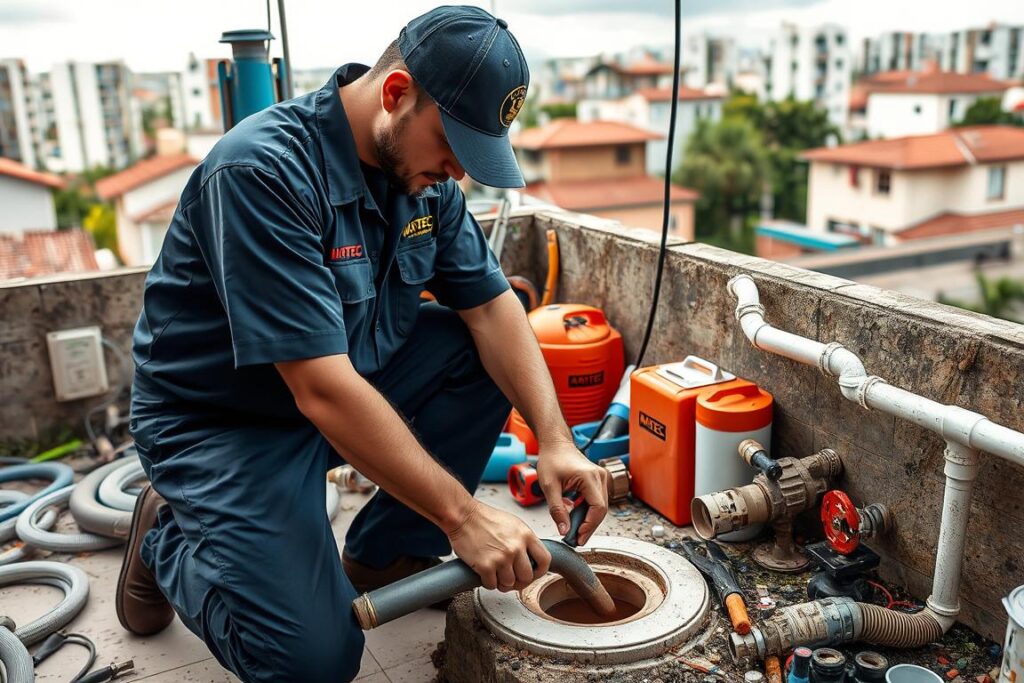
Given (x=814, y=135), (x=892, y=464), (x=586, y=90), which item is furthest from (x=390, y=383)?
(x=586, y=90)

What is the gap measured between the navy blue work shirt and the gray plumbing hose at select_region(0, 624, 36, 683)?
2.31 feet

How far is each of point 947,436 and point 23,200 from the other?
34.6 m

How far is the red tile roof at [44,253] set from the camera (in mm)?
22031

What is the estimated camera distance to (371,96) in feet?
6.24

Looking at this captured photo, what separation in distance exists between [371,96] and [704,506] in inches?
53.4

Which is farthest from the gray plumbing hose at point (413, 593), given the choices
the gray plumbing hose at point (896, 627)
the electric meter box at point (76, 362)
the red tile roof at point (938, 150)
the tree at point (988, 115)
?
the tree at point (988, 115)

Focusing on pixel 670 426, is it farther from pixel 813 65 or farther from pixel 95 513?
pixel 813 65

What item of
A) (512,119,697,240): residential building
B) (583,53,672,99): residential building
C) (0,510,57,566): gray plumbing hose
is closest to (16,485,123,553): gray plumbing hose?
(0,510,57,566): gray plumbing hose

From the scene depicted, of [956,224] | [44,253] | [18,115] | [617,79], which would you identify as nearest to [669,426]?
[44,253]

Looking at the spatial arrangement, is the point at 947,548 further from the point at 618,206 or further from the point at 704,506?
the point at 618,206

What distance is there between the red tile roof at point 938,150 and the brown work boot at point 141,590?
3818 cm

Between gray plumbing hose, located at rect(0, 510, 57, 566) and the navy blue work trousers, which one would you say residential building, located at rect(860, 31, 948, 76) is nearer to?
gray plumbing hose, located at rect(0, 510, 57, 566)

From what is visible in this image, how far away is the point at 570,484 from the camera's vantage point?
2.08 metres

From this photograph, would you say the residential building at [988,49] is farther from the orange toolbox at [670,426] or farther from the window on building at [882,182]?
the orange toolbox at [670,426]
